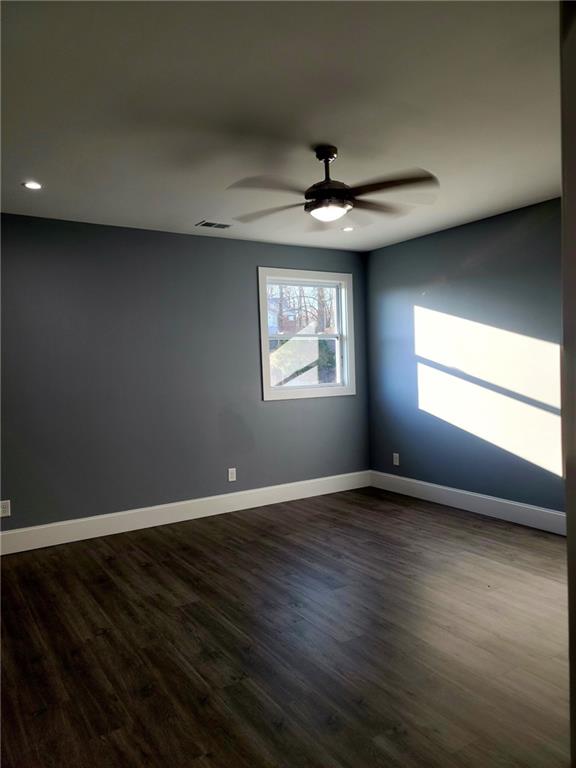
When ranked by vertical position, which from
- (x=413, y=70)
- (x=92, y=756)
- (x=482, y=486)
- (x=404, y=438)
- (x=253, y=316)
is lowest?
(x=92, y=756)

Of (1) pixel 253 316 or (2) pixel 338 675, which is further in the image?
(1) pixel 253 316

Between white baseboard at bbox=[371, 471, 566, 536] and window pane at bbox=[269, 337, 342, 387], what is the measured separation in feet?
4.08

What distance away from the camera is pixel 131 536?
4250 mm

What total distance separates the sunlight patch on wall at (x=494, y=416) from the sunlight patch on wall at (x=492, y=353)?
0.39 feet

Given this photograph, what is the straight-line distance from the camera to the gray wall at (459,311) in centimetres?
403

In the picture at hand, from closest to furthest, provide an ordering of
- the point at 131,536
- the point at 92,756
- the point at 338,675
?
the point at 92,756 < the point at 338,675 < the point at 131,536

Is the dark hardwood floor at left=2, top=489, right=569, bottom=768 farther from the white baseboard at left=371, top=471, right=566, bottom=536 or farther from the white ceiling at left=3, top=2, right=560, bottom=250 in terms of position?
the white ceiling at left=3, top=2, right=560, bottom=250

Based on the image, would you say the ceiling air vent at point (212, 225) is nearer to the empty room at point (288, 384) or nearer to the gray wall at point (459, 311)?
the empty room at point (288, 384)

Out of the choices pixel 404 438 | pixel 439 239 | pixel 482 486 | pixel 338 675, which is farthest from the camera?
pixel 404 438

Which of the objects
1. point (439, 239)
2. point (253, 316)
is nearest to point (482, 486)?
point (439, 239)

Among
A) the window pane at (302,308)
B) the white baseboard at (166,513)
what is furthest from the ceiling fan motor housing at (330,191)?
the white baseboard at (166,513)

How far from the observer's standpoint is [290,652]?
2.44 metres

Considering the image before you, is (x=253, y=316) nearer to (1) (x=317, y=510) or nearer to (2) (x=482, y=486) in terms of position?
(1) (x=317, y=510)

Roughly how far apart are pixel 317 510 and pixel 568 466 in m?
3.47
